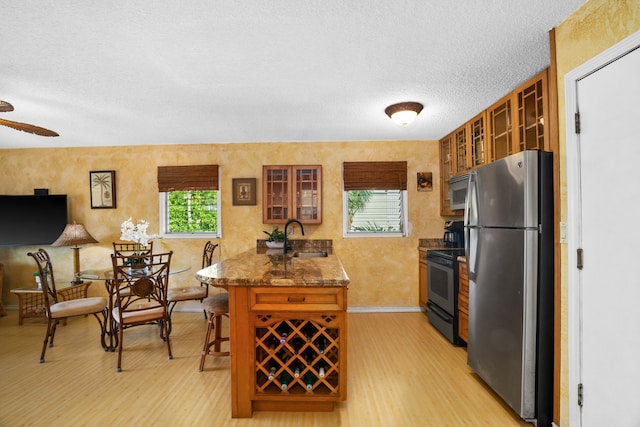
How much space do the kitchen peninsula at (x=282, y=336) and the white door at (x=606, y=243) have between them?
1.26 meters

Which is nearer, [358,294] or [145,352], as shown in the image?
[145,352]

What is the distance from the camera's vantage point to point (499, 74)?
95.9 inches

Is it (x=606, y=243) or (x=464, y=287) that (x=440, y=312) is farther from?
(x=606, y=243)

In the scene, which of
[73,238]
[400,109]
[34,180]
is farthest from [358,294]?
[34,180]

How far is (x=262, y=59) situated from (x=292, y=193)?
2208 millimetres

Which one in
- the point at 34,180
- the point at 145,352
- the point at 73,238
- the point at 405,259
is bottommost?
the point at 145,352

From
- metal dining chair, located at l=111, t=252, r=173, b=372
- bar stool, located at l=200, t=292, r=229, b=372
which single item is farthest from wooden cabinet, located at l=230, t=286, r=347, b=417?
metal dining chair, located at l=111, t=252, r=173, b=372

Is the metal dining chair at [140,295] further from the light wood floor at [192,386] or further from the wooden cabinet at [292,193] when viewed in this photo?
the wooden cabinet at [292,193]

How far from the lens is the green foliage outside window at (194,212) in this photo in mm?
4531

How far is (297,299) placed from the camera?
2.01 m

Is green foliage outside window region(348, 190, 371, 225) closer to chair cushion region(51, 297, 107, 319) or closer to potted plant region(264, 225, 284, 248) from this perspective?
potted plant region(264, 225, 284, 248)

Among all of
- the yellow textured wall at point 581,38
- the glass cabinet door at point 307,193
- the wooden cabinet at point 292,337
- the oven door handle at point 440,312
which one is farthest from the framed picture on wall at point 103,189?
the yellow textured wall at point 581,38

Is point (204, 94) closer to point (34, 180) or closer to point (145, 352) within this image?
point (145, 352)

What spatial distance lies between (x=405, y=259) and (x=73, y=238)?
433cm
